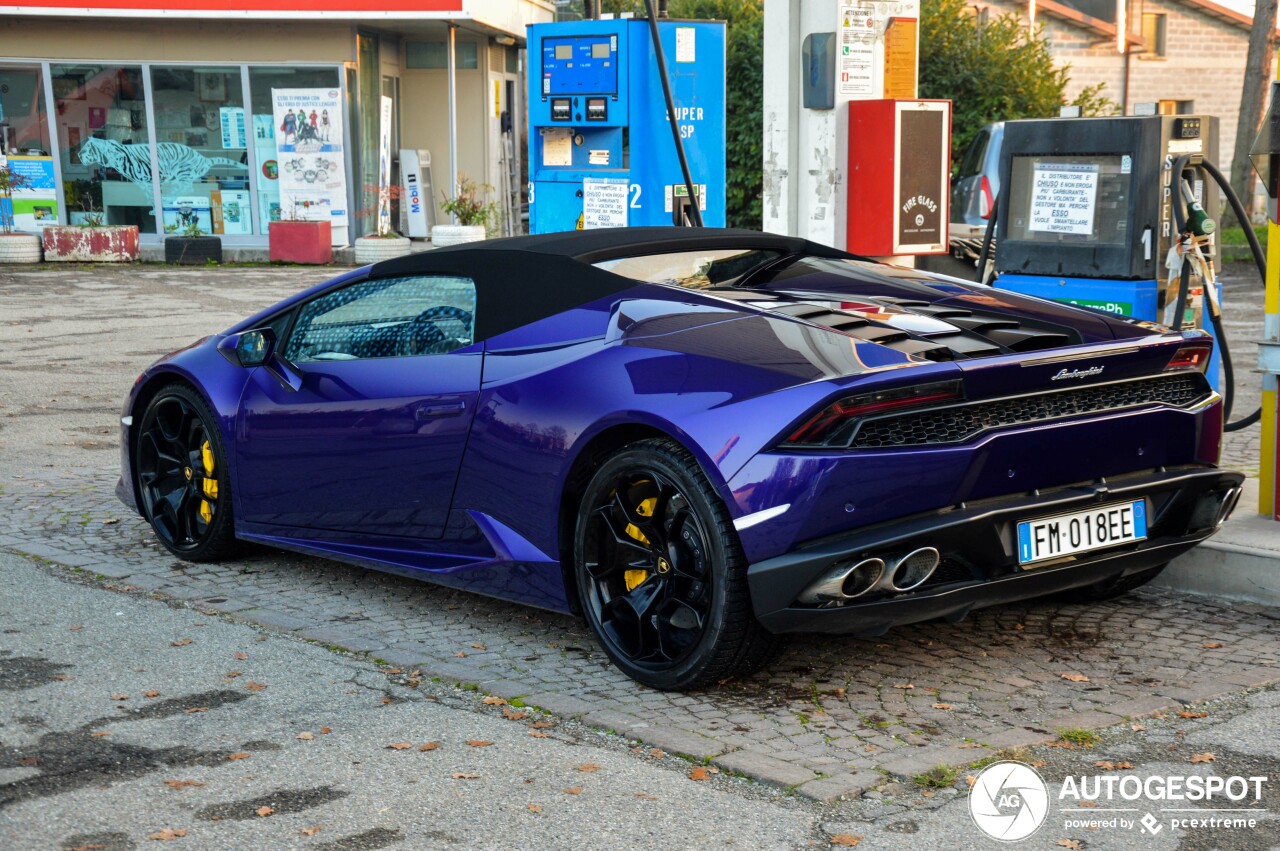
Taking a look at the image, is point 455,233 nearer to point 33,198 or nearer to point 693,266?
point 33,198

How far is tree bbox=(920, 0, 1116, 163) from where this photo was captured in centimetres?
2281

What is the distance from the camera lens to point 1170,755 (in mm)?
3930

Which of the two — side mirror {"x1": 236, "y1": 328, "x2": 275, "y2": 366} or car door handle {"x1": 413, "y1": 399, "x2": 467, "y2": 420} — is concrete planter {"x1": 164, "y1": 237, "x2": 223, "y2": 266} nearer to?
side mirror {"x1": 236, "y1": 328, "x2": 275, "y2": 366}

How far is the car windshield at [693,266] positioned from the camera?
5.00 meters

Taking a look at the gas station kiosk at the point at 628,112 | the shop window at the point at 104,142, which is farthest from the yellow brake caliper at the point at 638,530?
the shop window at the point at 104,142

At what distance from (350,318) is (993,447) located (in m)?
2.59

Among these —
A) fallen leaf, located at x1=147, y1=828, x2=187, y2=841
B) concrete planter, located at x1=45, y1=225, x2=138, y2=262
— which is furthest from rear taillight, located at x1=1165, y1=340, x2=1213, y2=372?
concrete planter, located at x1=45, y1=225, x2=138, y2=262

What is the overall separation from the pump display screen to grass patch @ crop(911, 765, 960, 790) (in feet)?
12.9

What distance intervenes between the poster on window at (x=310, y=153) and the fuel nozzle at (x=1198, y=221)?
18.8m

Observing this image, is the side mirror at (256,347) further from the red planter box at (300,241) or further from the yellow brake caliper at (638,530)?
the red planter box at (300,241)

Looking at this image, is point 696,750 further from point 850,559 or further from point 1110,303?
point 1110,303

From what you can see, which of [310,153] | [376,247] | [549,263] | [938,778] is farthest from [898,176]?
[310,153]

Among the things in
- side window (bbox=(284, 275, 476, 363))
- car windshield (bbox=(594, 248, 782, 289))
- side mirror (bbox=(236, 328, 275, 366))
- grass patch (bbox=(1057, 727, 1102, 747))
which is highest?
car windshield (bbox=(594, 248, 782, 289))

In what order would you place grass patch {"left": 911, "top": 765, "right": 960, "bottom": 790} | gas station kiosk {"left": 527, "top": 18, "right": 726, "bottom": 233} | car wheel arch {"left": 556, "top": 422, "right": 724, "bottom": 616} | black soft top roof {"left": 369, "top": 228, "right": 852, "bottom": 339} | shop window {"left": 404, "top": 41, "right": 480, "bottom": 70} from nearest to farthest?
grass patch {"left": 911, "top": 765, "right": 960, "bottom": 790} < car wheel arch {"left": 556, "top": 422, "right": 724, "bottom": 616} < black soft top roof {"left": 369, "top": 228, "right": 852, "bottom": 339} < gas station kiosk {"left": 527, "top": 18, "right": 726, "bottom": 233} < shop window {"left": 404, "top": 41, "right": 480, "bottom": 70}
